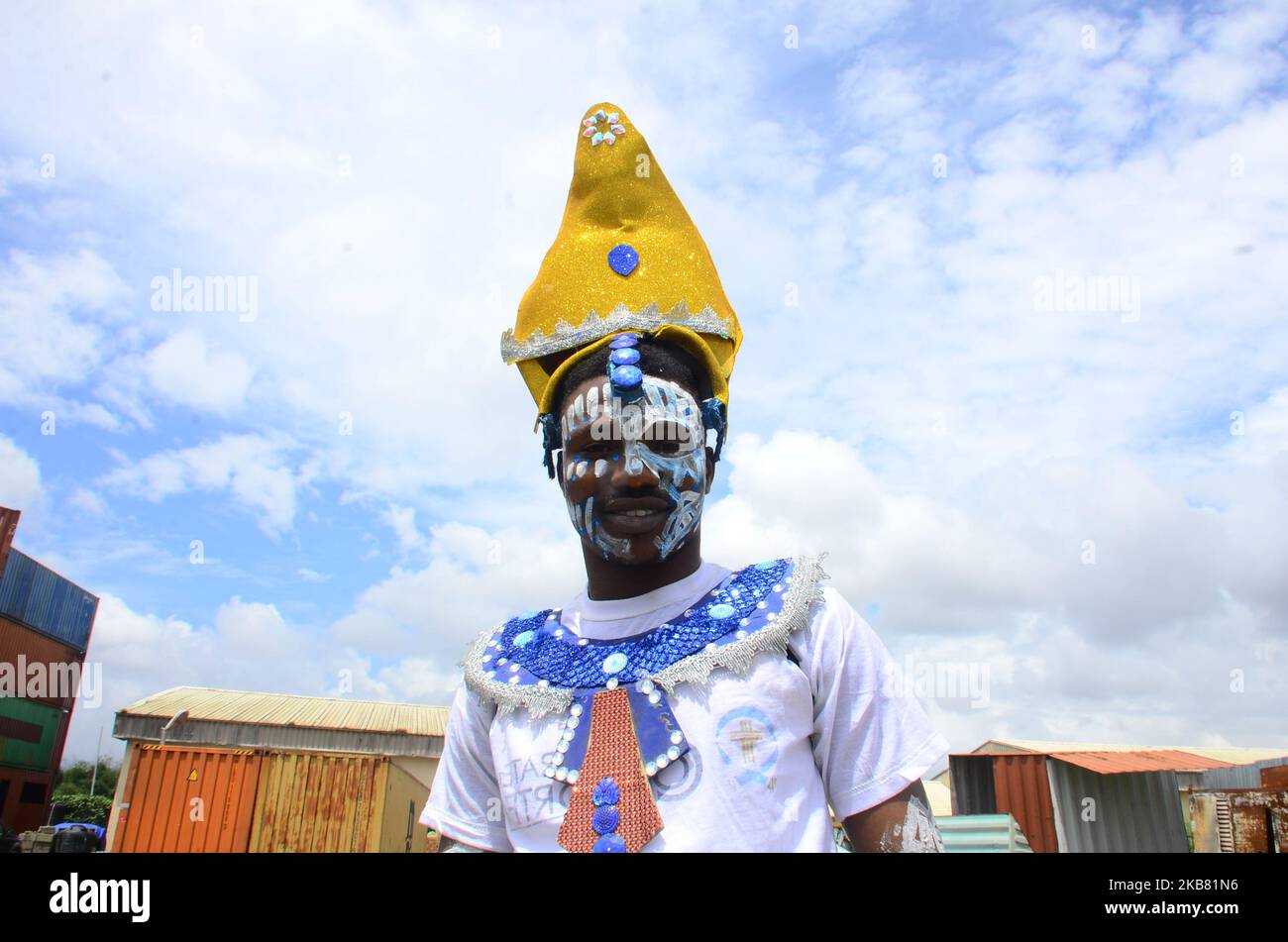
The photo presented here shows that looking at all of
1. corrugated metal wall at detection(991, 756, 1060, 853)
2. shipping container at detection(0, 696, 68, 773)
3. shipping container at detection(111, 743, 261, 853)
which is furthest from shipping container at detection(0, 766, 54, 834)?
corrugated metal wall at detection(991, 756, 1060, 853)

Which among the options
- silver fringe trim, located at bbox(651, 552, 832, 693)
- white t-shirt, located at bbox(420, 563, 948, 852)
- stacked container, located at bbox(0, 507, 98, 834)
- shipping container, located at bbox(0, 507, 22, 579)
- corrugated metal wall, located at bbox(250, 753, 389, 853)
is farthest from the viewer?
stacked container, located at bbox(0, 507, 98, 834)

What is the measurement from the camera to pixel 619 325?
9.92ft

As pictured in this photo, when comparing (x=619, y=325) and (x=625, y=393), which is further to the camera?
(x=619, y=325)

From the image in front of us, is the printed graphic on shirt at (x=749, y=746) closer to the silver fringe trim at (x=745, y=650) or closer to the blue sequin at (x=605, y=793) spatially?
the silver fringe trim at (x=745, y=650)

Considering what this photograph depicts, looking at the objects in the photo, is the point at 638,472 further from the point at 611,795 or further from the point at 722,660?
the point at 611,795

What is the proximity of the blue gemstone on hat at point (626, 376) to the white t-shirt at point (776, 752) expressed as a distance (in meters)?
0.95

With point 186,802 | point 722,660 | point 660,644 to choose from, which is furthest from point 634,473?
point 186,802

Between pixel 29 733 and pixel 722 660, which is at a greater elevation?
pixel 29 733

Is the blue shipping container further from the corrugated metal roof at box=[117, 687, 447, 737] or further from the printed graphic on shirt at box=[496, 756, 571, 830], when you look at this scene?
the printed graphic on shirt at box=[496, 756, 571, 830]

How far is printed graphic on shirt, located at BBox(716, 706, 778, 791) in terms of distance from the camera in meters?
2.28

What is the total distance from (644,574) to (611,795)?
30.2 inches

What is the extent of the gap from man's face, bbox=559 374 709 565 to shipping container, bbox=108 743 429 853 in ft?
40.5
